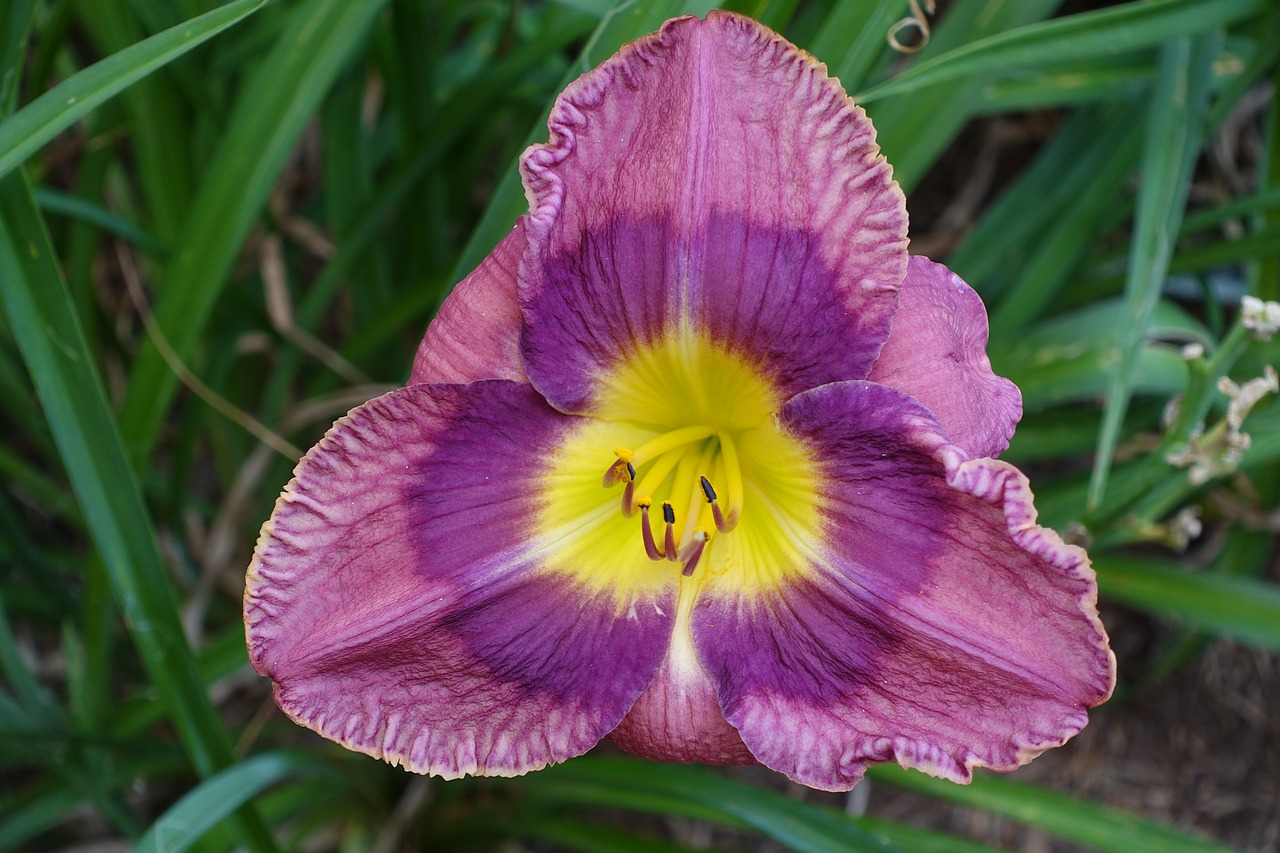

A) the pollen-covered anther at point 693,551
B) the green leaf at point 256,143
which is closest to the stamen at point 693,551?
the pollen-covered anther at point 693,551

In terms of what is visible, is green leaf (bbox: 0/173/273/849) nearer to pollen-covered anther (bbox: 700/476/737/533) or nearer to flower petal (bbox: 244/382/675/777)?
flower petal (bbox: 244/382/675/777)

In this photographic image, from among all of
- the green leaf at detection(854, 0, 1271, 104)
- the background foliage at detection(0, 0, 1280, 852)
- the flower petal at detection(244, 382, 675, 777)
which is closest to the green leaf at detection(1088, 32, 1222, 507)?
the background foliage at detection(0, 0, 1280, 852)

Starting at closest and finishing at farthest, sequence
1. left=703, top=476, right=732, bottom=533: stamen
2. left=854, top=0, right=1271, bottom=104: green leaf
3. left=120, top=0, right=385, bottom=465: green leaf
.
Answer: left=703, top=476, right=732, bottom=533: stamen → left=854, top=0, right=1271, bottom=104: green leaf → left=120, top=0, right=385, bottom=465: green leaf

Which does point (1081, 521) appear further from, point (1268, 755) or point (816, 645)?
point (1268, 755)

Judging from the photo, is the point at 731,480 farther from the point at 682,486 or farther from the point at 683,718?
the point at 683,718

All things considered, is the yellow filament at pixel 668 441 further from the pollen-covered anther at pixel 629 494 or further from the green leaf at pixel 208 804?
the green leaf at pixel 208 804
